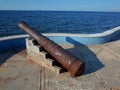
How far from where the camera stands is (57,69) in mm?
5145

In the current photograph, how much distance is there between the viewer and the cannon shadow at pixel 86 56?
5.70 m

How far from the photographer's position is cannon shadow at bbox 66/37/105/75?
5704 mm

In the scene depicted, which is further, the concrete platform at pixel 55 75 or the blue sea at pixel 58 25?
the blue sea at pixel 58 25

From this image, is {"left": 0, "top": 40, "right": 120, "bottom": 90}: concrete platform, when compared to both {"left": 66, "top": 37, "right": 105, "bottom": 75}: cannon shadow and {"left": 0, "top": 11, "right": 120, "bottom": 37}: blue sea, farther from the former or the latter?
{"left": 0, "top": 11, "right": 120, "bottom": 37}: blue sea

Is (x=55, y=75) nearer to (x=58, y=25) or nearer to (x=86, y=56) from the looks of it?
(x=86, y=56)

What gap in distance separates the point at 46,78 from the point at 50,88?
560 millimetres

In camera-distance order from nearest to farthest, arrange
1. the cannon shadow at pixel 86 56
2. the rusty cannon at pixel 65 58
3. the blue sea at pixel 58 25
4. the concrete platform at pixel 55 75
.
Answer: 1. the concrete platform at pixel 55 75
2. the rusty cannon at pixel 65 58
3. the cannon shadow at pixel 86 56
4. the blue sea at pixel 58 25

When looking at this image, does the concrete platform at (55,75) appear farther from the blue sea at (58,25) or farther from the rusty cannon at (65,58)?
the blue sea at (58,25)

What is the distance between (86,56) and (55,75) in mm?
2215

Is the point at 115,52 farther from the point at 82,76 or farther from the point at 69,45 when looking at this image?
the point at 82,76

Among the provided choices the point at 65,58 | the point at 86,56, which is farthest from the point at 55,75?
the point at 86,56

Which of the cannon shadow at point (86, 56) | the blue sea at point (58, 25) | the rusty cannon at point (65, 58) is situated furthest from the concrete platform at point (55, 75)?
the blue sea at point (58, 25)

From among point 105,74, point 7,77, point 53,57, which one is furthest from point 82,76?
point 7,77

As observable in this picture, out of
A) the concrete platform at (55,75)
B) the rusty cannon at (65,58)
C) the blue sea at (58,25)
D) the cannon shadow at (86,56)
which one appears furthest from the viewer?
the blue sea at (58,25)
